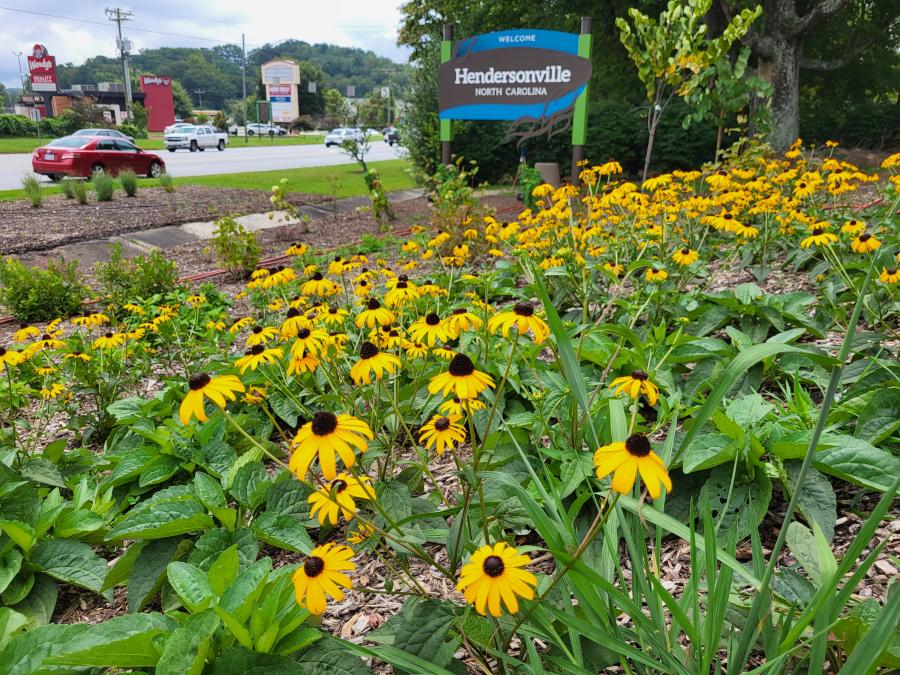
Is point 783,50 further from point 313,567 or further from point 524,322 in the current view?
point 313,567

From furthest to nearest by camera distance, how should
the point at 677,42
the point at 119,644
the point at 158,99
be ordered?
the point at 158,99 → the point at 677,42 → the point at 119,644

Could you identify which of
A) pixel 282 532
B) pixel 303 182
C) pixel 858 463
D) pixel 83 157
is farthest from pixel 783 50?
pixel 83 157

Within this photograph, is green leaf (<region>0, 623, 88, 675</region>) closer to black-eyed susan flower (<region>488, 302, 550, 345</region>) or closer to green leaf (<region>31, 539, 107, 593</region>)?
green leaf (<region>31, 539, 107, 593</region>)

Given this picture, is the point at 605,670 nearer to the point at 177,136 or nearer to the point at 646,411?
the point at 646,411

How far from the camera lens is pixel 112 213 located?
1010cm

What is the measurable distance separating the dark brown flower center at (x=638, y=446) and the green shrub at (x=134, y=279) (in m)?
5.11

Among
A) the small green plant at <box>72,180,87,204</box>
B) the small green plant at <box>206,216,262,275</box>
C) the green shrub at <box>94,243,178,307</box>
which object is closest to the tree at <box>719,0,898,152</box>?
the small green plant at <box>206,216,262,275</box>

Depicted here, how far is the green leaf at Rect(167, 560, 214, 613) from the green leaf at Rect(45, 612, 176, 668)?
0.07m

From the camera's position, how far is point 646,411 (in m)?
2.59

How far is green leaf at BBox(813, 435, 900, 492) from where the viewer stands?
66.3 inches

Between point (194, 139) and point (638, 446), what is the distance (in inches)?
1361

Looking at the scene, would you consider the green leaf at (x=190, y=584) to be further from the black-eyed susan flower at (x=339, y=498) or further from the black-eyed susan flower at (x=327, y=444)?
the black-eyed susan flower at (x=327, y=444)

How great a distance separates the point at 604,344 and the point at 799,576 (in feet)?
4.72

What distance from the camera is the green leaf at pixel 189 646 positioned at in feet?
4.25
